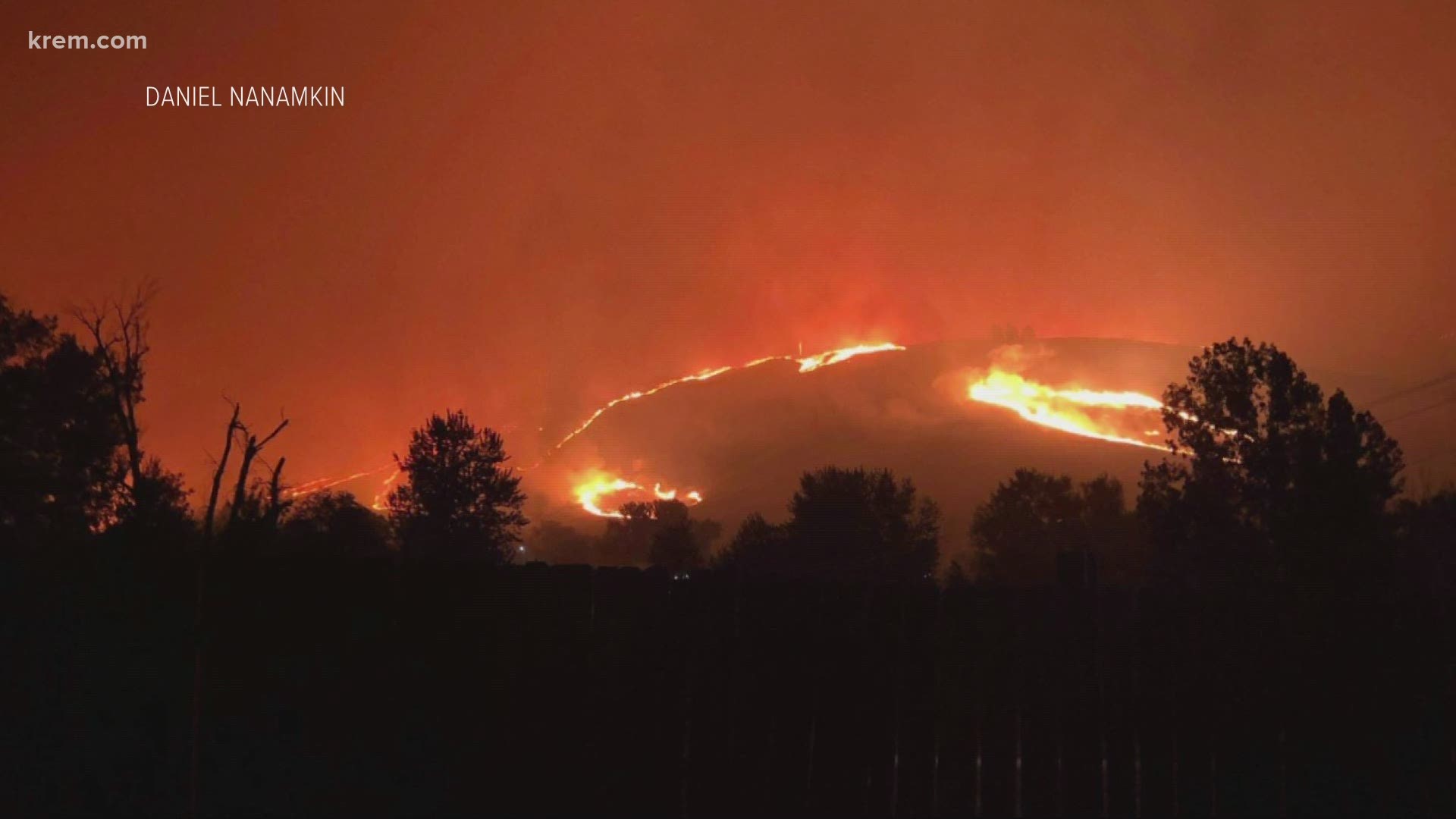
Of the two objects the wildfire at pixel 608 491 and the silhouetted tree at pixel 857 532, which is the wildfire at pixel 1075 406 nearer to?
the wildfire at pixel 608 491

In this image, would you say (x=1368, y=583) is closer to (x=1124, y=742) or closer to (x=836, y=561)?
(x=1124, y=742)

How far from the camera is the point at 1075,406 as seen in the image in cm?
14088

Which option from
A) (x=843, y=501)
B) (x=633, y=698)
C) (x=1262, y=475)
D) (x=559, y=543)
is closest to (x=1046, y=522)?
(x=843, y=501)

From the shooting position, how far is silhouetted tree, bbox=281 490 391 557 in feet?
109

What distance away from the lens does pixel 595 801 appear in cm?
845

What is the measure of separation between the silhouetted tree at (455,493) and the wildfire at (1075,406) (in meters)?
90.6

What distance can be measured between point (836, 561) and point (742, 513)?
83247 millimetres

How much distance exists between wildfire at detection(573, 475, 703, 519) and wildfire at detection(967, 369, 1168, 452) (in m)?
40.0

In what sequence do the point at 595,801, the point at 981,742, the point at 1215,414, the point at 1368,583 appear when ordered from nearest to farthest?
the point at 595,801, the point at 981,742, the point at 1368,583, the point at 1215,414

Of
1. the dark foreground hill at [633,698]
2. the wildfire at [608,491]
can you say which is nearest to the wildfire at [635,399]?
the wildfire at [608,491]

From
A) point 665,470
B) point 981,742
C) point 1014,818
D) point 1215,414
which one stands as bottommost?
point 1014,818

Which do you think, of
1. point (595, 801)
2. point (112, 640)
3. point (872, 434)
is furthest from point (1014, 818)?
point (872, 434)

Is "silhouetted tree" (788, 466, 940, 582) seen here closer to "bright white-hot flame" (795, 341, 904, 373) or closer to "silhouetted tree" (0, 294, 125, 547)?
"silhouetted tree" (0, 294, 125, 547)

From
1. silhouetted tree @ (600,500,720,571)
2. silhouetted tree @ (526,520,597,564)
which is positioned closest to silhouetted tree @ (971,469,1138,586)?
silhouetted tree @ (600,500,720,571)
